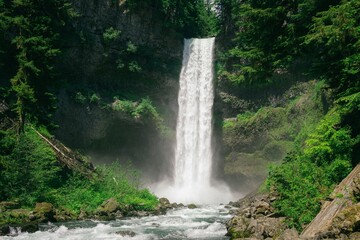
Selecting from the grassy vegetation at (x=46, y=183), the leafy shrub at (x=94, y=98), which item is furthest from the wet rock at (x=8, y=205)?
the leafy shrub at (x=94, y=98)

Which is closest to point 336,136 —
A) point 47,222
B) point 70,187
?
point 47,222

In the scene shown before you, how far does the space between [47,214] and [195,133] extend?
20.9 metres

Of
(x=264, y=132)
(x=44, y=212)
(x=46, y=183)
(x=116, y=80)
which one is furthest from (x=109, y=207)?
(x=116, y=80)

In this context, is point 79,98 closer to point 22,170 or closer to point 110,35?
point 110,35

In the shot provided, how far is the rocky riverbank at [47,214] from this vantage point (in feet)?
53.8

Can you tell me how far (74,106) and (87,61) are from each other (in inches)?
179

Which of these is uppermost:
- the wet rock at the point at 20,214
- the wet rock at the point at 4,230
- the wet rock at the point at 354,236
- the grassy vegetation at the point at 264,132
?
the grassy vegetation at the point at 264,132

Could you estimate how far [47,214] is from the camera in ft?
61.4

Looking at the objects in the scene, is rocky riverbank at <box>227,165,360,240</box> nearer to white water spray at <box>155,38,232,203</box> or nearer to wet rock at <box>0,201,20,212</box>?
wet rock at <box>0,201,20,212</box>

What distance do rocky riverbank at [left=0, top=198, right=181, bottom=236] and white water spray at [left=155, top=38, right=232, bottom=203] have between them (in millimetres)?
11300

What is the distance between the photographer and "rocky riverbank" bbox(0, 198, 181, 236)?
645 inches

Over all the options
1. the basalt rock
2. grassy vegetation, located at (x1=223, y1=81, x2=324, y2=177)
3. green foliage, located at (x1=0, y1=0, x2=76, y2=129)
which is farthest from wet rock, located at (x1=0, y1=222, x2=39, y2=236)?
grassy vegetation, located at (x1=223, y1=81, x2=324, y2=177)

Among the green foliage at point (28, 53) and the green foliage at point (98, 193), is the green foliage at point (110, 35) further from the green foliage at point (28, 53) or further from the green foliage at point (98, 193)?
the green foliage at point (98, 193)

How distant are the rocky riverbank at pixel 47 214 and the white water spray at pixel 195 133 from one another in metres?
11.3
